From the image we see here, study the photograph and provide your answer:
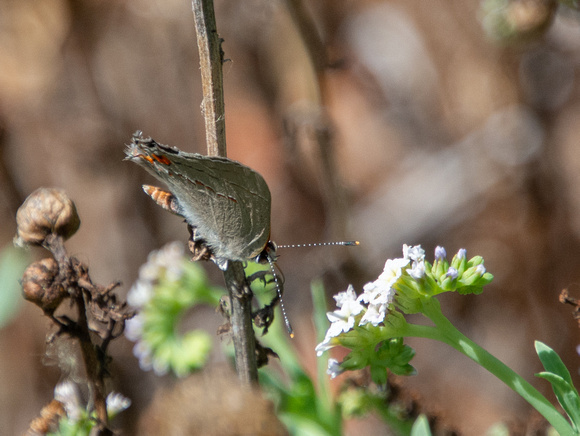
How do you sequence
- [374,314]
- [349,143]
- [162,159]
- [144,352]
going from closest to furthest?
[374,314]
[162,159]
[144,352]
[349,143]

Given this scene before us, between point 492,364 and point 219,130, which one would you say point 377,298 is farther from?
point 219,130

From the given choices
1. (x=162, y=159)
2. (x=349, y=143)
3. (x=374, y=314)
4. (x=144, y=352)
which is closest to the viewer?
(x=374, y=314)

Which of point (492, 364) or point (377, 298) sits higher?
point (377, 298)

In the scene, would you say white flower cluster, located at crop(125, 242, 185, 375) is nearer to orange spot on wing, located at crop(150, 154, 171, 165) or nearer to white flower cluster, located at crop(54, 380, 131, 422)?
white flower cluster, located at crop(54, 380, 131, 422)

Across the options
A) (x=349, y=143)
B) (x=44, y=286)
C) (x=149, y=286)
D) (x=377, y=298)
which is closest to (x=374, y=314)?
(x=377, y=298)

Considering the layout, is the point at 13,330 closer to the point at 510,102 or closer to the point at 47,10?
the point at 47,10

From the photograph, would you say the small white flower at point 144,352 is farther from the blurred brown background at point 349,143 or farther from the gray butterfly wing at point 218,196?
the blurred brown background at point 349,143

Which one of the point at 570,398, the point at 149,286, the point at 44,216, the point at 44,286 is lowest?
the point at 570,398
